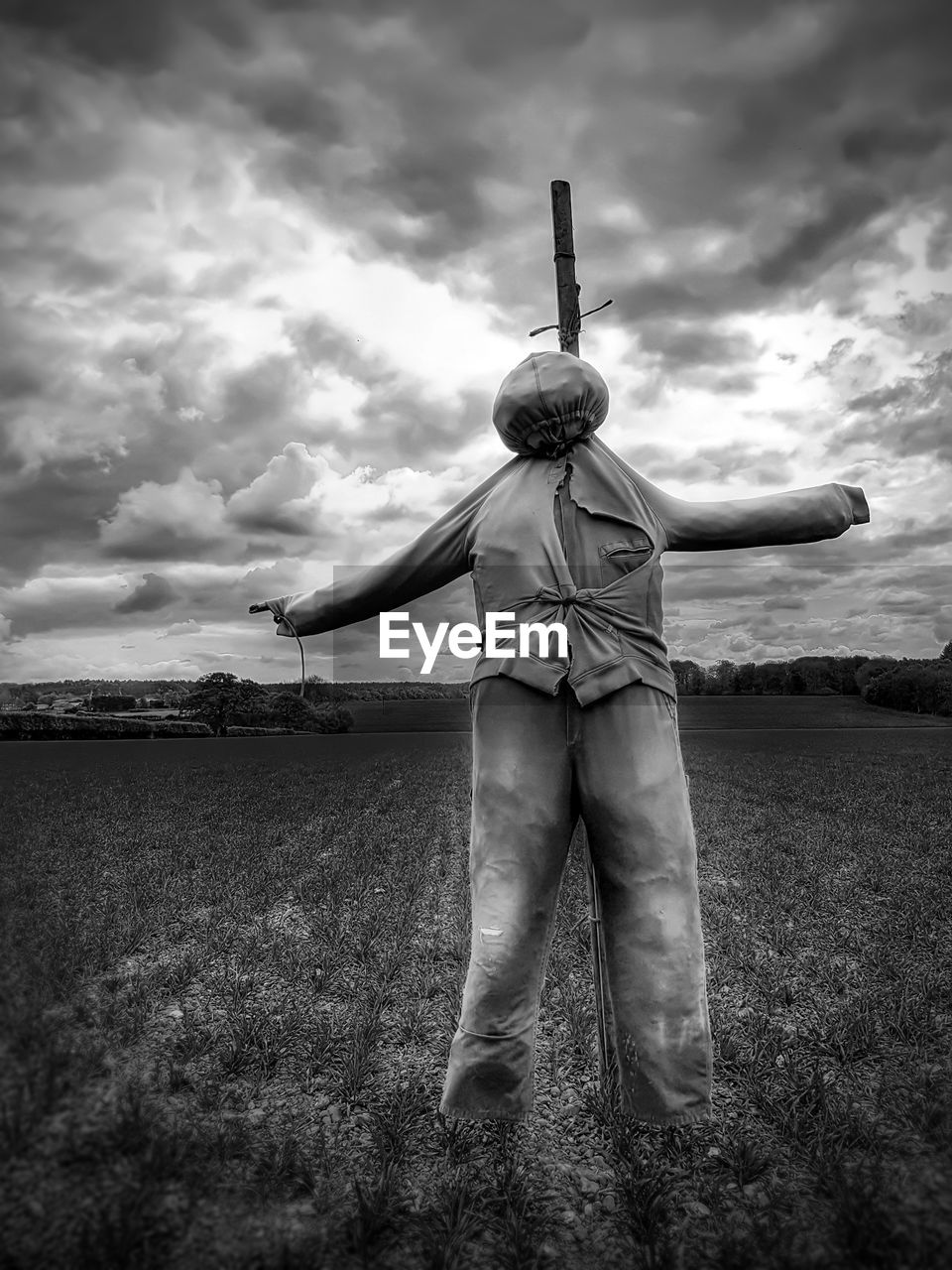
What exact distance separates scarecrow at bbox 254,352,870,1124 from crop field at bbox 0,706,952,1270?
0.37 meters

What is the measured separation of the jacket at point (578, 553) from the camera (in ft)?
9.00

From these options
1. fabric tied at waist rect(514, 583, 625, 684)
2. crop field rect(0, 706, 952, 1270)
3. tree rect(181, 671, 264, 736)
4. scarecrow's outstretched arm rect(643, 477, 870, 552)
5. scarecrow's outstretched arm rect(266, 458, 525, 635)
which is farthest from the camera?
tree rect(181, 671, 264, 736)

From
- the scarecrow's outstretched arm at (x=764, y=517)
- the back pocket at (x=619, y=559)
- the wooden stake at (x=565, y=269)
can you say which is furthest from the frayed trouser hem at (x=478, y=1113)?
the wooden stake at (x=565, y=269)

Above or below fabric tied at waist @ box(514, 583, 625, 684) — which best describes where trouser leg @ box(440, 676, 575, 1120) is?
below

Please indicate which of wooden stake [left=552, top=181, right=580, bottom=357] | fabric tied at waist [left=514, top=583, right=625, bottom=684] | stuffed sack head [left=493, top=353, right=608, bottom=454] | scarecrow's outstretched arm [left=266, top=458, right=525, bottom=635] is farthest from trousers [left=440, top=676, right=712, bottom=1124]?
wooden stake [left=552, top=181, right=580, bottom=357]

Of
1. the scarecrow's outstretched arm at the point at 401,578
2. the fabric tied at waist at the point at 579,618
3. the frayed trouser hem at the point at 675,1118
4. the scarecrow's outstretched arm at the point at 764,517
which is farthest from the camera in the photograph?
A: the scarecrow's outstretched arm at the point at 401,578

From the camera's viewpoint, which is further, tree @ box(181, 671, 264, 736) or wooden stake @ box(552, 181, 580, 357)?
tree @ box(181, 671, 264, 736)

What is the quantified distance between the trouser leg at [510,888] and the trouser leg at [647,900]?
4.5 inches

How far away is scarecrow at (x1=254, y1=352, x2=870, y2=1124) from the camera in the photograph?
2.60m

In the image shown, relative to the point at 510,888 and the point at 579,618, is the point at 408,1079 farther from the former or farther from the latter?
the point at 579,618

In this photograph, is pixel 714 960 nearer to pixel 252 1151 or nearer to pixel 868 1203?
pixel 868 1203

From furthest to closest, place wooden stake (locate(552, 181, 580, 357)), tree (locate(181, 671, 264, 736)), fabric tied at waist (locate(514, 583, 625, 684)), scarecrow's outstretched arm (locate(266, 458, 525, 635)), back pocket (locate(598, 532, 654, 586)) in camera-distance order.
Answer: tree (locate(181, 671, 264, 736)), wooden stake (locate(552, 181, 580, 357)), scarecrow's outstretched arm (locate(266, 458, 525, 635)), back pocket (locate(598, 532, 654, 586)), fabric tied at waist (locate(514, 583, 625, 684))

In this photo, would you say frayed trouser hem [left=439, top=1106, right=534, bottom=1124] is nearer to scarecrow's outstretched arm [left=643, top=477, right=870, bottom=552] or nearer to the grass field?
scarecrow's outstretched arm [left=643, top=477, right=870, bottom=552]

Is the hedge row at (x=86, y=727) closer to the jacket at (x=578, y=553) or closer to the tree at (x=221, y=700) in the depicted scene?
the tree at (x=221, y=700)
